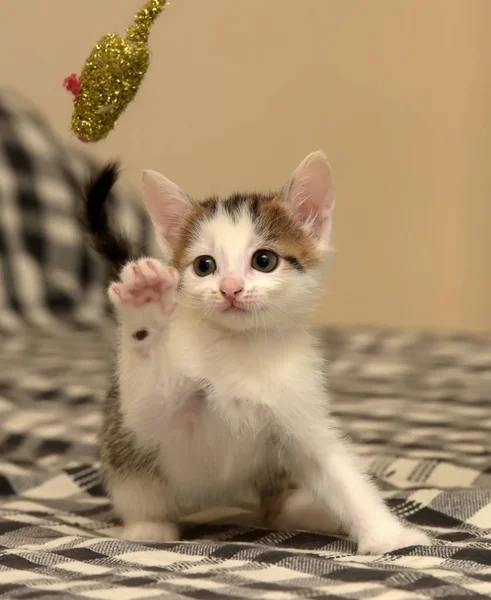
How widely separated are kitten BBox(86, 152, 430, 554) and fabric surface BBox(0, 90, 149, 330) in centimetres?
153

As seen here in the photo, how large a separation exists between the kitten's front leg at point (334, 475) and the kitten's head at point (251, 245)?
5.2 inches

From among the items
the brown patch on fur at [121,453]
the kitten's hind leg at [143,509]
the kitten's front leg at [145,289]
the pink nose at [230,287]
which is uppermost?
the pink nose at [230,287]

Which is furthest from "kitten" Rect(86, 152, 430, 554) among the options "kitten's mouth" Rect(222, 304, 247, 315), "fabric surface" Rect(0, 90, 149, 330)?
"fabric surface" Rect(0, 90, 149, 330)

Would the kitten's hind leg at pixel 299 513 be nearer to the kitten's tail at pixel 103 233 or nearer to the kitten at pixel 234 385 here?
the kitten at pixel 234 385

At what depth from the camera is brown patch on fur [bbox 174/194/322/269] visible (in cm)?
114

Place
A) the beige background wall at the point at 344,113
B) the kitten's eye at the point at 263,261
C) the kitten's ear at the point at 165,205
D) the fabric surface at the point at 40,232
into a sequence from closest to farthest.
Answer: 1. the kitten's eye at the point at 263,261
2. the kitten's ear at the point at 165,205
3. the fabric surface at the point at 40,232
4. the beige background wall at the point at 344,113

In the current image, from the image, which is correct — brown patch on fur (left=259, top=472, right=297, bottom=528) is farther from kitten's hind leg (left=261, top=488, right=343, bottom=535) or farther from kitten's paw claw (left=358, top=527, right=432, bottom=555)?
kitten's paw claw (left=358, top=527, right=432, bottom=555)

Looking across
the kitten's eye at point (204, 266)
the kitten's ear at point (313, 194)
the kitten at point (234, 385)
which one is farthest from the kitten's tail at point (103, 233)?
the kitten's ear at point (313, 194)

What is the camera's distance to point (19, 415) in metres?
1.84

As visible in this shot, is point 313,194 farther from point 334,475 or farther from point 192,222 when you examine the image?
point 334,475

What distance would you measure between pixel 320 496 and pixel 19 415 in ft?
2.99

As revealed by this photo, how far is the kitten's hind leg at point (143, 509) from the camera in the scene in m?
1.15

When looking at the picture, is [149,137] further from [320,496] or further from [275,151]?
[320,496]

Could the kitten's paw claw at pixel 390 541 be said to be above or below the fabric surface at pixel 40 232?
below
